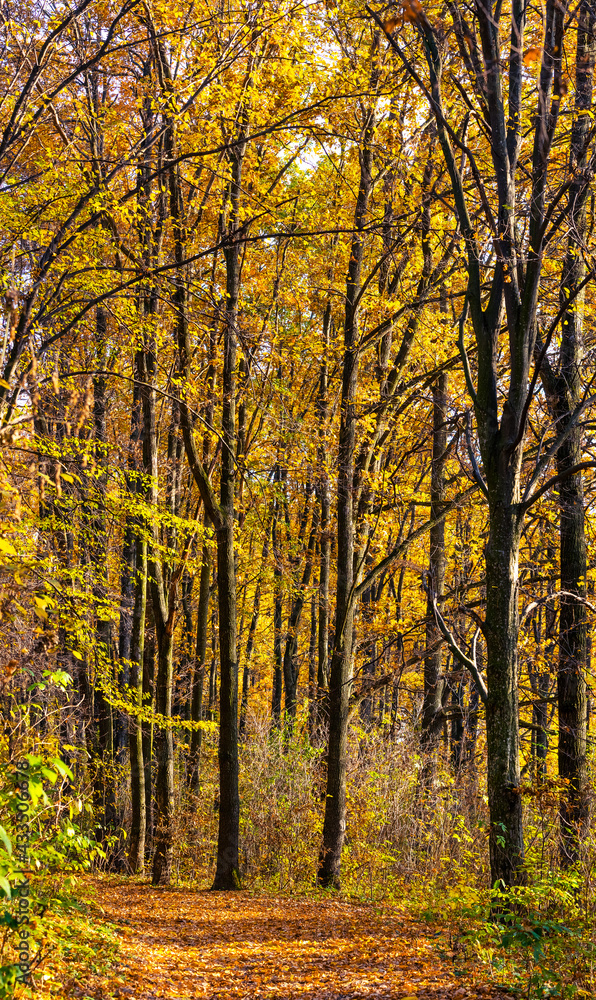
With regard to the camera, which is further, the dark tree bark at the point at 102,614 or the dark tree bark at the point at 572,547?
the dark tree bark at the point at 102,614

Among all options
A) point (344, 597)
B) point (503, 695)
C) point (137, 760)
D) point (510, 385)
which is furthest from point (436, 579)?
point (137, 760)

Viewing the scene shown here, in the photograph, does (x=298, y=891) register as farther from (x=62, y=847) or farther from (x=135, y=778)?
(x=62, y=847)

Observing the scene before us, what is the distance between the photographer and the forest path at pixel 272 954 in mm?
4988

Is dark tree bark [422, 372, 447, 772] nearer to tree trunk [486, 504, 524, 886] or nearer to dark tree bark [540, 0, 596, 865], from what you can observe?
dark tree bark [540, 0, 596, 865]

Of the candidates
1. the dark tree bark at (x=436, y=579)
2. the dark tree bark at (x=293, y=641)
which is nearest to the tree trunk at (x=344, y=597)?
the dark tree bark at (x=436, y=579)

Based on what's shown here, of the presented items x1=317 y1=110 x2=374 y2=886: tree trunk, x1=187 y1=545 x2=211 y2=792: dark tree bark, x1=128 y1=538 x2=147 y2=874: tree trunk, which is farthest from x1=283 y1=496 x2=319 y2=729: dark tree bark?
x1=317 y1=110 x2=374 y2=886: tree trunk

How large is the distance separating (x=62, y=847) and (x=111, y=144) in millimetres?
8254

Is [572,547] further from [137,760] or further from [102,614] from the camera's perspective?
[137,760]

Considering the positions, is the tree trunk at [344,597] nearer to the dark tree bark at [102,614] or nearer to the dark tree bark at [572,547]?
the dark tree bark at [572,547]

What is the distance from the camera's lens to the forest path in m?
4.99

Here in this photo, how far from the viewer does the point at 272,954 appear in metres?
6.43

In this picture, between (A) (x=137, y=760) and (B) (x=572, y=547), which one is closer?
(B) (x=572, y=547)

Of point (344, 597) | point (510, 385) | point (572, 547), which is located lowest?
point (344, 597)

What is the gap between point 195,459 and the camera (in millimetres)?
10594
